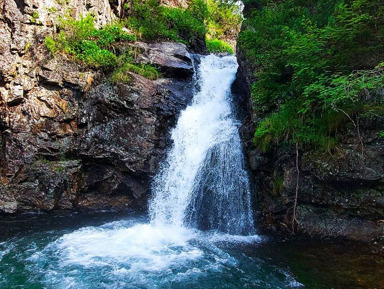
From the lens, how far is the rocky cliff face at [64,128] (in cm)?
940

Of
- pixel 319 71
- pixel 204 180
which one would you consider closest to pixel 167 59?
pixel 204 180

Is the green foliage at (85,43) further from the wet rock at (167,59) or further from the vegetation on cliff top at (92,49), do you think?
the wet rock at (167,59)

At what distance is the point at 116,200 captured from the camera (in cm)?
1002

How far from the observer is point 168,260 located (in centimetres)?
655

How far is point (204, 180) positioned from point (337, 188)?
3874 mm

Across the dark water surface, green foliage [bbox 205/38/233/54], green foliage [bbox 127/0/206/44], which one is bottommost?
the dark water surface

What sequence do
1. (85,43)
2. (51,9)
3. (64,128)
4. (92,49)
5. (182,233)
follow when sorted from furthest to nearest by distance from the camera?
(85,43) < (92,49) < (51,9) < (64,128) < (182,233)

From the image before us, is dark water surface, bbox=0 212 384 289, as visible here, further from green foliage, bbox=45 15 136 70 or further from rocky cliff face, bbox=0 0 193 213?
green foliage, bbox=45 15 136 70

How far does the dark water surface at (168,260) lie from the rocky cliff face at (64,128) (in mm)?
1634

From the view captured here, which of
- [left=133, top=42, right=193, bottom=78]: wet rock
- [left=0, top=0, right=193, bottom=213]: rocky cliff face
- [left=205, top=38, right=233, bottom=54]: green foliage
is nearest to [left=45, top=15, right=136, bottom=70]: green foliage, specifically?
[left=0, top=0, right=193, bottom=213]: rocky cliff face

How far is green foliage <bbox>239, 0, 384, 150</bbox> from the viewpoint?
565 cm

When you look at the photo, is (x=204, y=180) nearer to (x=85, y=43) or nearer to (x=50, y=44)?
(x=85, y=43)

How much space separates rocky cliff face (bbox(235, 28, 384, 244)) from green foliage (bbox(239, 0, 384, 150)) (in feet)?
1.25

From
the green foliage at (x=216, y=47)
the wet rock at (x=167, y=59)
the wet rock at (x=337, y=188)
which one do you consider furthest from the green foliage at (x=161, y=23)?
the wet rock at (x=337, y=188)
